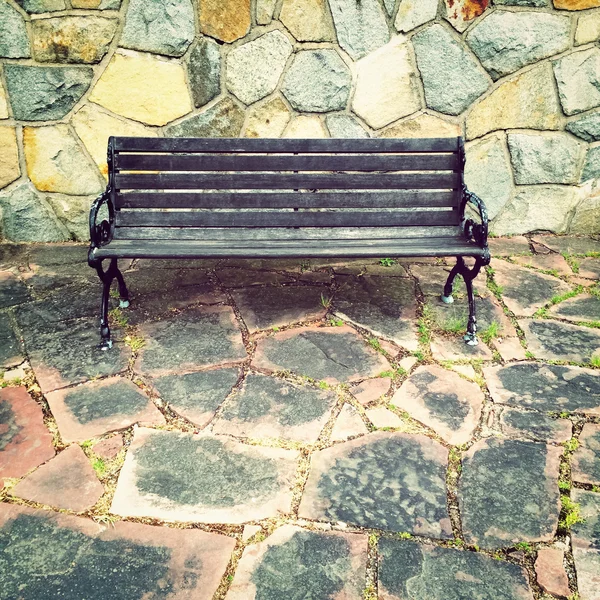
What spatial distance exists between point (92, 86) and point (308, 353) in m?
2.21

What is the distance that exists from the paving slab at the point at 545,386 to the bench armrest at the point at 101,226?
1.91 meters

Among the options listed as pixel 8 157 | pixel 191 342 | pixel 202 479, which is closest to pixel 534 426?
pixel 202 479

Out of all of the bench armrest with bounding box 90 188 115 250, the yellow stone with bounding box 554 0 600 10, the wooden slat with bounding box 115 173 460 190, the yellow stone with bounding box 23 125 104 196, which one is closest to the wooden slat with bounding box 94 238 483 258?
the bench armrest with bounding box 90 188 115 250

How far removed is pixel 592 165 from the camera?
3.74 meters

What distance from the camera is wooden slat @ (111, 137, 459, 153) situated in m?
2.84

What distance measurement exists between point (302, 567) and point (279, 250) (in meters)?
1.47

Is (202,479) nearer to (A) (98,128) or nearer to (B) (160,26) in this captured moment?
(A) (98,128)

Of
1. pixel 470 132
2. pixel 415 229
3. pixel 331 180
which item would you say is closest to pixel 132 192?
pixel 331 180

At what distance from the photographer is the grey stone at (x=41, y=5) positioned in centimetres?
312

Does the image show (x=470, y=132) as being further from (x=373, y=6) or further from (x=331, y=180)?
(x=331, y=180)

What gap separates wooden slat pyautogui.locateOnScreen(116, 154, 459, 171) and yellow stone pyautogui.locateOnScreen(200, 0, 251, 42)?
0.93 m

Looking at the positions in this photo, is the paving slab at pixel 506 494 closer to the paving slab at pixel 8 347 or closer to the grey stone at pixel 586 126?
the paving slab at pixel 8 347

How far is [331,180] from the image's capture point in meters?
2.91

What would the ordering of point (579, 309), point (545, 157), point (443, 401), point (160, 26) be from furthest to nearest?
point (545, 157), point (160, 26), point (579, 309), point (443, 401)
